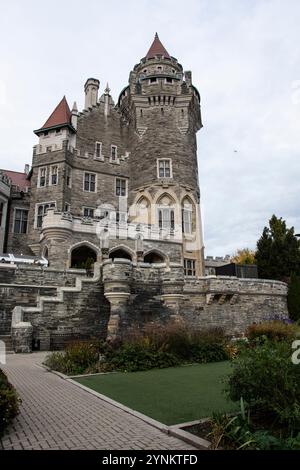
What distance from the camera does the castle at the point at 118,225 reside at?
18.0 meters

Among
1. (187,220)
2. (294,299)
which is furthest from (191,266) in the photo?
(294,299)

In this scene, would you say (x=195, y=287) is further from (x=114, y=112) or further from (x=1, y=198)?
(x=114, y=112)

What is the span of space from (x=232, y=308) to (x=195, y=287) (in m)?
3.00

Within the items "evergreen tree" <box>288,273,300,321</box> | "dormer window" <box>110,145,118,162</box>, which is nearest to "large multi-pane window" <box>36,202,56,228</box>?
"dormer window" <box>110,145,118,162</box>

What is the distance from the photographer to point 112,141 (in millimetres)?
33969

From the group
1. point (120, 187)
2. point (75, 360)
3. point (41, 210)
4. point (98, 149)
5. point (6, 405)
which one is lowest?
point (6, 405)

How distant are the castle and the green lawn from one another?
21.5 ft

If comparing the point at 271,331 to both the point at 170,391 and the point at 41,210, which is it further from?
the point at 41,210

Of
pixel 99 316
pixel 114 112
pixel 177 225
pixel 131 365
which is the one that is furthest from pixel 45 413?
pixel 114 112

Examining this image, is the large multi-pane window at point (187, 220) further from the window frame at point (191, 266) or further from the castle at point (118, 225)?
the window frame at point (191, 266)

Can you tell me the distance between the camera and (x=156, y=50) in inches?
1486

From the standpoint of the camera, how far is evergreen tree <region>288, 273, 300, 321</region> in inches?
1043

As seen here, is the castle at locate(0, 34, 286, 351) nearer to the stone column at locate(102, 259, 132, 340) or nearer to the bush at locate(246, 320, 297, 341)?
the stone column at locate(102, 259, 132, 340)

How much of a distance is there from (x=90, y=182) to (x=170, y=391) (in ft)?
80.9
